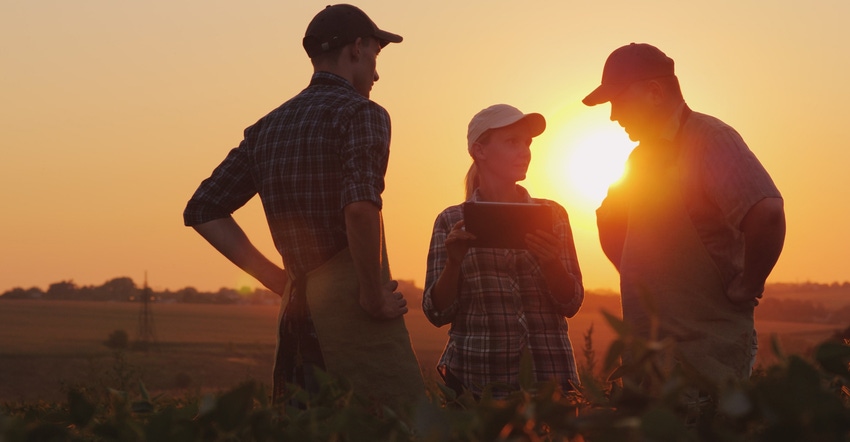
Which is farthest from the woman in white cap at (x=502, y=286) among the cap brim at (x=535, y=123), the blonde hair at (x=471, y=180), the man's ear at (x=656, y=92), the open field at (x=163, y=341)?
the open field at (x=163, y=341)

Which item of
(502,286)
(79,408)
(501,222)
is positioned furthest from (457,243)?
(79,408)

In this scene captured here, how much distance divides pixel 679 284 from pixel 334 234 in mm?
1427

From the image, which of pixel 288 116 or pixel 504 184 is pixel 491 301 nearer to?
pixel 504 184

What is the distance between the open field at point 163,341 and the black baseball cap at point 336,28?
30.8 feet

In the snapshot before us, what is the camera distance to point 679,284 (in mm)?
3898

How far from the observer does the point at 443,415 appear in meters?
1.13

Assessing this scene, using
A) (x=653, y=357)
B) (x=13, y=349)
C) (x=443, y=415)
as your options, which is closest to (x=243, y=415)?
(x=443, y=415)

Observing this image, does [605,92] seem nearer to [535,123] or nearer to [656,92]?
[656,92]

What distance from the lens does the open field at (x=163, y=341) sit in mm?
35875

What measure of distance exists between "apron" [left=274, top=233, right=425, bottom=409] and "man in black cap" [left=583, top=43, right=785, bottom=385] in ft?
3.27

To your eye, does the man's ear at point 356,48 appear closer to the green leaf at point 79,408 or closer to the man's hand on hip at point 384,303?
the man's hand on hip at point 384,303

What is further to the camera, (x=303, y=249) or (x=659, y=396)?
(x=303, y=249)

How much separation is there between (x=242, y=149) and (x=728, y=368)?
227 cm

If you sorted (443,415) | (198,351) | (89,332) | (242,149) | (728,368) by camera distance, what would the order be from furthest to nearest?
(89,332) < (198,351) < (242,149) < (728,368) < (443,415)
